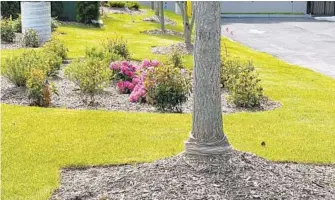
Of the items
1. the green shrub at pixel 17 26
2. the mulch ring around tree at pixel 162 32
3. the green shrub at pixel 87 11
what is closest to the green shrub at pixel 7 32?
the green shrub at pixel 17 26

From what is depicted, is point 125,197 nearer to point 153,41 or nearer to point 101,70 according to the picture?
point 101,70

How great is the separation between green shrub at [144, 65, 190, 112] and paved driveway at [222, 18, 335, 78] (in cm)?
688

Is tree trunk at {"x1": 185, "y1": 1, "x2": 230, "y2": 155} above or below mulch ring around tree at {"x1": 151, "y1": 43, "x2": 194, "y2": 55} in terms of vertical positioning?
above

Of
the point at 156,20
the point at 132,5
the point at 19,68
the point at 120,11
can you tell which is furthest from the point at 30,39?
the point at 132,5

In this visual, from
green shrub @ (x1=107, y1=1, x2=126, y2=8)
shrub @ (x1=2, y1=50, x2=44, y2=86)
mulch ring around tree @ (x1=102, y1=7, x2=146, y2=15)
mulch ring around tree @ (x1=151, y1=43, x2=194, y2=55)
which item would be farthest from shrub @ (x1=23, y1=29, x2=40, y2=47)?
green shrub @ (x1=107, y1=1, x2=126, y2=8)

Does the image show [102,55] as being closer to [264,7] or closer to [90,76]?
[90,76]

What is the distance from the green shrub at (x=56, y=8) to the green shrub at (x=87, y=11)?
883 millimetres

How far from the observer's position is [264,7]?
138 ft

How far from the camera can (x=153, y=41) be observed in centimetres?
2066

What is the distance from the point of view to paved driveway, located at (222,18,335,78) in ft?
61.4

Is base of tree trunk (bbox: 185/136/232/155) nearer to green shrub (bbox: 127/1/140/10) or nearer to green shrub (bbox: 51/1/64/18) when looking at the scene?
green shrub (bbox: 51/1/64/18)

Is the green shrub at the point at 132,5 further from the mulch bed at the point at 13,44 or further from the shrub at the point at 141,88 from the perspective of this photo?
the shrub at the point at 141,88

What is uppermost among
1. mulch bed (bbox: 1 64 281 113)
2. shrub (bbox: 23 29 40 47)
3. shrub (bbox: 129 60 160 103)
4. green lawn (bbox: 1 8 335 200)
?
shrub (bbox: 23 29 40 47)

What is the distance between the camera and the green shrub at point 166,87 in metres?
9.17
